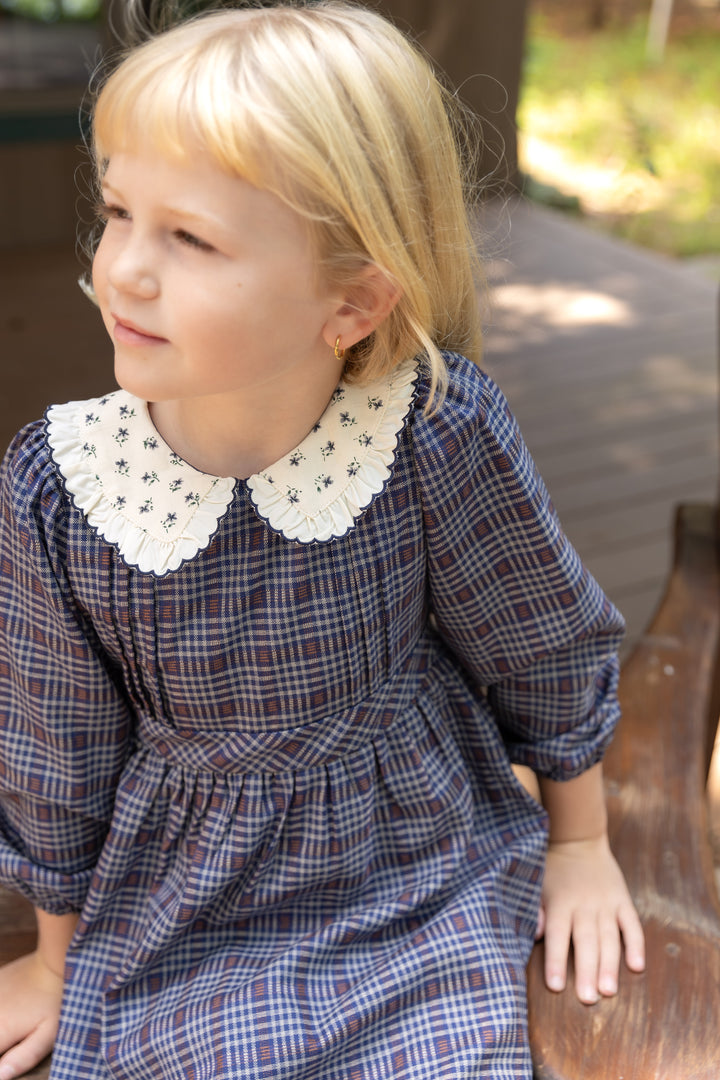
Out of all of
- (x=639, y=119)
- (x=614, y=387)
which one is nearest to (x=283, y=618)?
(x=614, y=387)

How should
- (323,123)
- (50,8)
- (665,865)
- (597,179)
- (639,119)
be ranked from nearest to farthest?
1. (323,123)
2. (665,865)
3. (50,8)
4. (597,179)
5. (639,119)

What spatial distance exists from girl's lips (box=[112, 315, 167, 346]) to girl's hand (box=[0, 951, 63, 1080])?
628 mm

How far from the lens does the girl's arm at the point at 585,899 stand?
3.44 ft

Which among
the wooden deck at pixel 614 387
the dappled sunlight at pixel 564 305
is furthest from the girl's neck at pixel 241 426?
the dappled sunlight at pixel 564 305

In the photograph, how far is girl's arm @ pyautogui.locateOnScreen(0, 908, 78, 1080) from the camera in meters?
1.00

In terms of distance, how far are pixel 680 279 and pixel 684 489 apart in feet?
6.06

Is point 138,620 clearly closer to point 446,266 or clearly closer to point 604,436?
point 446,266

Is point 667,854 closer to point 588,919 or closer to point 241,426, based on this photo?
point 588,919

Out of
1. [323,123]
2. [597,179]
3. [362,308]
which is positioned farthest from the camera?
[597,179]

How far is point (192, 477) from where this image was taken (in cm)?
89

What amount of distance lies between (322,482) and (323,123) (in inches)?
11.2

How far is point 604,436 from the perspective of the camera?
3443 mm

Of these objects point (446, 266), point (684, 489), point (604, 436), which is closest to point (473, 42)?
point (604, 436)

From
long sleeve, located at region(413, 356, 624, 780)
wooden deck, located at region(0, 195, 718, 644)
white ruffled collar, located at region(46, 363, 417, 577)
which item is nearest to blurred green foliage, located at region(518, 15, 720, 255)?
wooden deck, located at region(0, 195, 718, 644)
